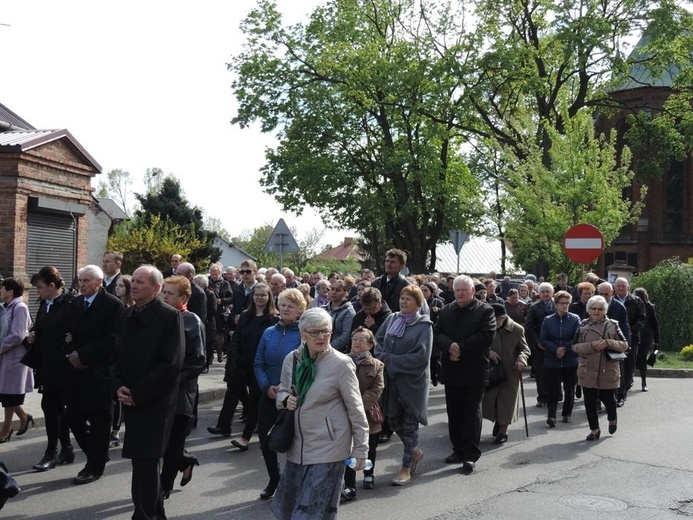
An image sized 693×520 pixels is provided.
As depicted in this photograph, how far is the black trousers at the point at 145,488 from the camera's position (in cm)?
550

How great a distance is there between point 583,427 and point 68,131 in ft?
37.0

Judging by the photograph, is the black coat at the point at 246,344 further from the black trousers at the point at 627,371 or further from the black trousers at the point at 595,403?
the black trousers at the point at 627,371

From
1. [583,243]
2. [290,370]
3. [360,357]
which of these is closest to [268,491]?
[360,357]

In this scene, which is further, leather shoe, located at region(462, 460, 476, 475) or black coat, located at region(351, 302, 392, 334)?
black coat, located at region(351, 302, 392, 334)

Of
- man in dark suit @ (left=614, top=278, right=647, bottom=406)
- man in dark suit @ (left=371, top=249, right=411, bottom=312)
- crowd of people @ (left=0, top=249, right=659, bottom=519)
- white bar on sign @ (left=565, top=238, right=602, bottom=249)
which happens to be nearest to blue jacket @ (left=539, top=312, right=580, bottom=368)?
crowd of people @ (left=0, top=249, right=659, bottom=519)

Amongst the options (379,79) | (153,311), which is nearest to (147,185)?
(379,79)

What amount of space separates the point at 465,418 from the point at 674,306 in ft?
47.5

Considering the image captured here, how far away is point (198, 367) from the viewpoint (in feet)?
21.8

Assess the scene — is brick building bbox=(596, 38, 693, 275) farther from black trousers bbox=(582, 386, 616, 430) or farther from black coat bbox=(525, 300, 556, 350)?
black trousers bbox=(582, 386, 616, 430)

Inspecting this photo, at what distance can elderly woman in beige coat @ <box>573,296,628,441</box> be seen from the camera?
32.0 feet

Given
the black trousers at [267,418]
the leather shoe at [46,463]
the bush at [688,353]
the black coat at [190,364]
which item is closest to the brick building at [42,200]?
the leather shoe at [46,463]

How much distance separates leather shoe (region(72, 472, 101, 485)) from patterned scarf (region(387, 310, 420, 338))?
9.98 ft

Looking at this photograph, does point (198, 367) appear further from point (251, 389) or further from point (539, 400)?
point (539, 400)

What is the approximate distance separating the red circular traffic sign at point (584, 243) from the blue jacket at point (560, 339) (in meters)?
4.95
